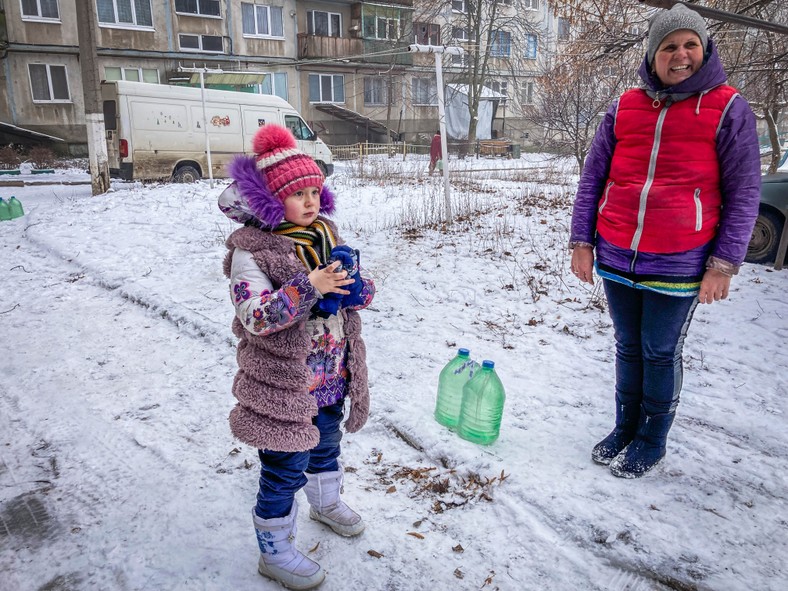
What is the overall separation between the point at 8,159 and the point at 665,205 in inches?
927

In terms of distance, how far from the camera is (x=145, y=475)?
279 centimetres

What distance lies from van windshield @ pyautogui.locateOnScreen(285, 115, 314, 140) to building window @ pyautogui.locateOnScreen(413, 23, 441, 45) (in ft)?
57.9

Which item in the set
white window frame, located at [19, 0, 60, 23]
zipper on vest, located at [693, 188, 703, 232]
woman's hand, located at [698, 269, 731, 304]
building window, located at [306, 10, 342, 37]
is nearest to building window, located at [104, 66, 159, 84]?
white window frame, located at [19, 0, 60, 23]

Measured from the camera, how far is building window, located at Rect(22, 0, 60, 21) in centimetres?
2223

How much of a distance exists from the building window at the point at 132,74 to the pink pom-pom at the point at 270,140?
26.4 meters

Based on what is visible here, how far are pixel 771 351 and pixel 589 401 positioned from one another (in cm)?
176

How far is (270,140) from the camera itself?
199 cm

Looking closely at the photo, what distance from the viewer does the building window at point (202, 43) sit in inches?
988

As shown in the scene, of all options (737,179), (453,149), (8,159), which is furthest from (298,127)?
(737,179)

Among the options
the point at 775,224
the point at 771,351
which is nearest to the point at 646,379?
the point at 771,351

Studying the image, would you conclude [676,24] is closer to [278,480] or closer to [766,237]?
[278,480]

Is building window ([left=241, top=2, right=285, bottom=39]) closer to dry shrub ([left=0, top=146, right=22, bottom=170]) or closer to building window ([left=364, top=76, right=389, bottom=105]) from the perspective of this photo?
building window ([left=364, top=76, right=389, bottom=105])

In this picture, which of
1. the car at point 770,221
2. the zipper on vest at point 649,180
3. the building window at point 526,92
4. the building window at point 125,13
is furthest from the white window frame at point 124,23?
the zipper on vest at point 649,180

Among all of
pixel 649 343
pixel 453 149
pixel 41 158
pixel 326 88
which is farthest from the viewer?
pixel 453 149
